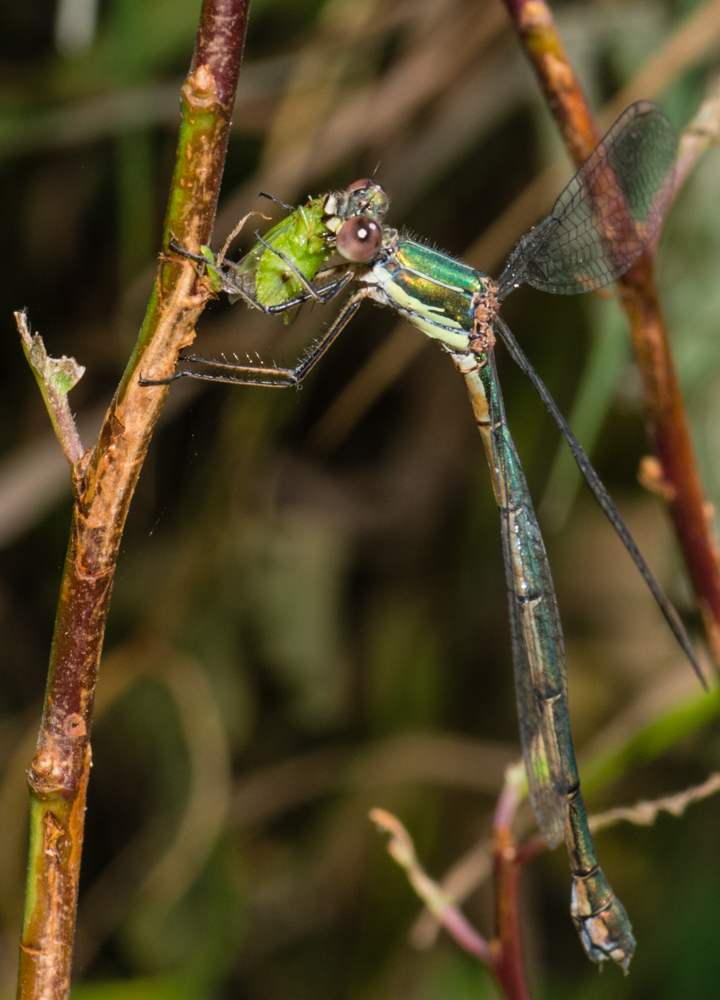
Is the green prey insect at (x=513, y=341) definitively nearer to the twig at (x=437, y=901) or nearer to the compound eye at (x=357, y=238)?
the compound eye at (x=357, y=238)

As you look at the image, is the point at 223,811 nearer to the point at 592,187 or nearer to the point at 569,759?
the point at 569,759

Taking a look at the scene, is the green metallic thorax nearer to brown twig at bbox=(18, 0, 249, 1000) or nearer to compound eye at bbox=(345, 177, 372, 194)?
compound eye at bbox=(345, 177, 372, 194)

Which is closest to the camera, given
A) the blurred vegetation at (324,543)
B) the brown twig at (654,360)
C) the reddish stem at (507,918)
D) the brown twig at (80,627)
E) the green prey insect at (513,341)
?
the brown twig at (80,627)

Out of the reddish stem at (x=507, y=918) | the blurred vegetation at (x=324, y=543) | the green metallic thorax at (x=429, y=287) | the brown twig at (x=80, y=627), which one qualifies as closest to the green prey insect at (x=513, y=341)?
the green metallic thorax at (x=429, y=287)

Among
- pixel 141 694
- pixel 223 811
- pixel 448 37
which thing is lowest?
pixel 223 811

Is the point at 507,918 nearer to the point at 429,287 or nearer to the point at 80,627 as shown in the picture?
the point at 80,627

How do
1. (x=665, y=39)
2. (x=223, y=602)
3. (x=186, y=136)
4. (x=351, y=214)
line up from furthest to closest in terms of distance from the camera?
1. (x=223, y=602)
2. (x=665, y=39)
3. (x=351, y=214)
4. (x=186, y=136)

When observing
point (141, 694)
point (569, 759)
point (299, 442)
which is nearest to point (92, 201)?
point (299, 442)

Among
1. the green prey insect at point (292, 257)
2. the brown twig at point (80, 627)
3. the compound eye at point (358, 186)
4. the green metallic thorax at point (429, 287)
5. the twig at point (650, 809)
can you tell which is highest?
the compound eye at point (358, 186)
